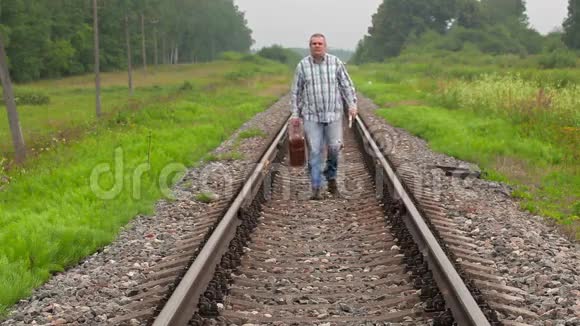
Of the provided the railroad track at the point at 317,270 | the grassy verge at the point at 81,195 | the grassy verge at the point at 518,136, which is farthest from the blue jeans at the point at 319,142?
the grassy verge at the point at 518,136

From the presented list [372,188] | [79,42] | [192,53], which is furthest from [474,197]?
[192,53]

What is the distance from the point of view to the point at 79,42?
74.6 meters

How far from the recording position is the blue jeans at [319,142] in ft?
24.2

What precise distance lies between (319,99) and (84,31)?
241ft

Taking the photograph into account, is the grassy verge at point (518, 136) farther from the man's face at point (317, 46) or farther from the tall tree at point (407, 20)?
the tall tree at point (407, 20)

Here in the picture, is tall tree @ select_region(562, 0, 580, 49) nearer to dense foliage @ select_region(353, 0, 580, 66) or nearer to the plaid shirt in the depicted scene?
dense foliage @ select_region(353, 0, 580, 66)

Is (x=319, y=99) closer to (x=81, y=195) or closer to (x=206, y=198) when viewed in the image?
(x=206, y=198)

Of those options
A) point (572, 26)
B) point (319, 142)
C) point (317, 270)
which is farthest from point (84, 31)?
point (317, 270)

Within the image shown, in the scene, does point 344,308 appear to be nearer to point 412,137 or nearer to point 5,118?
point 412,137

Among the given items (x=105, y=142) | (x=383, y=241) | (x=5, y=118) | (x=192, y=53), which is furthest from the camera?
(x=192, y=53)

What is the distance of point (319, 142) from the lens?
746cm

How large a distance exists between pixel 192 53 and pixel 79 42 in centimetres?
4874

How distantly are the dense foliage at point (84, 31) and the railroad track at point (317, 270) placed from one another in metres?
28.4

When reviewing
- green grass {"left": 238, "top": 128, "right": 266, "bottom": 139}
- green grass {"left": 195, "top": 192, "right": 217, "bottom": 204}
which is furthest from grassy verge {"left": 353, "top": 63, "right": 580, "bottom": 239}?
green grass {"left": 195, "top": 192, "right": 217, "bottom": 204}
